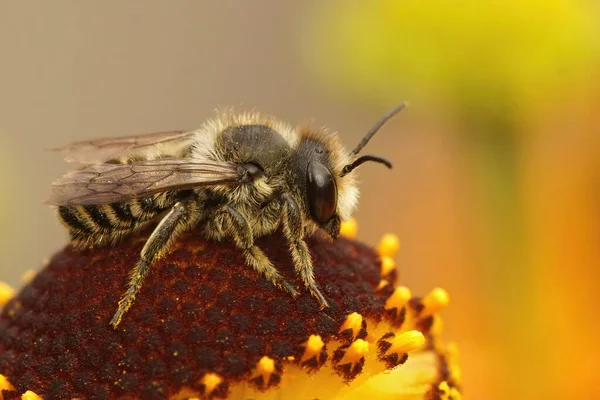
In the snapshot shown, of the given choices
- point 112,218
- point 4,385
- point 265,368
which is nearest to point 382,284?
point 265,368

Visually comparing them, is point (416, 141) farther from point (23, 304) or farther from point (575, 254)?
point (23, 304)

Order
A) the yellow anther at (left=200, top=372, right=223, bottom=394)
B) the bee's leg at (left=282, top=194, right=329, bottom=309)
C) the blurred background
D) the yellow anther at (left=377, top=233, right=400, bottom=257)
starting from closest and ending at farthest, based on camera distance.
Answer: the yellow anther at (left=200, top=372, right=223, bottom=394) → the bee's leg at (left=282, top=194, right=329, bottom=309) → the yellow anther at (left=377, top=233, right=400, bottom=257) → the blurred background

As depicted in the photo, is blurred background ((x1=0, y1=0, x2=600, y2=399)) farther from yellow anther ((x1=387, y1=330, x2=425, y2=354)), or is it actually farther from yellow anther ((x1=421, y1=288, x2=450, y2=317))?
yellow anther ((x1=387, y1=330, x2=425, y2=354))

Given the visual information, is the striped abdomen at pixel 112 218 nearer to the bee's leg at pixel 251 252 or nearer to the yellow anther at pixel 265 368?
the bee's leg at pixel 251 252

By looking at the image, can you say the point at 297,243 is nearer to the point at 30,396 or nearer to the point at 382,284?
the point at 382,284

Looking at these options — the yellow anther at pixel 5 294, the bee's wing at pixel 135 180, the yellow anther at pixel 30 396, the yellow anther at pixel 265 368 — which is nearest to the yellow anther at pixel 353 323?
the yellow anther at pixel 265 368

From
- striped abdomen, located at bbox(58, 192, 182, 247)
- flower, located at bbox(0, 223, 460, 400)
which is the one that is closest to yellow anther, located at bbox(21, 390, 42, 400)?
flower, located at bbox(0, 223, 460, 400)
